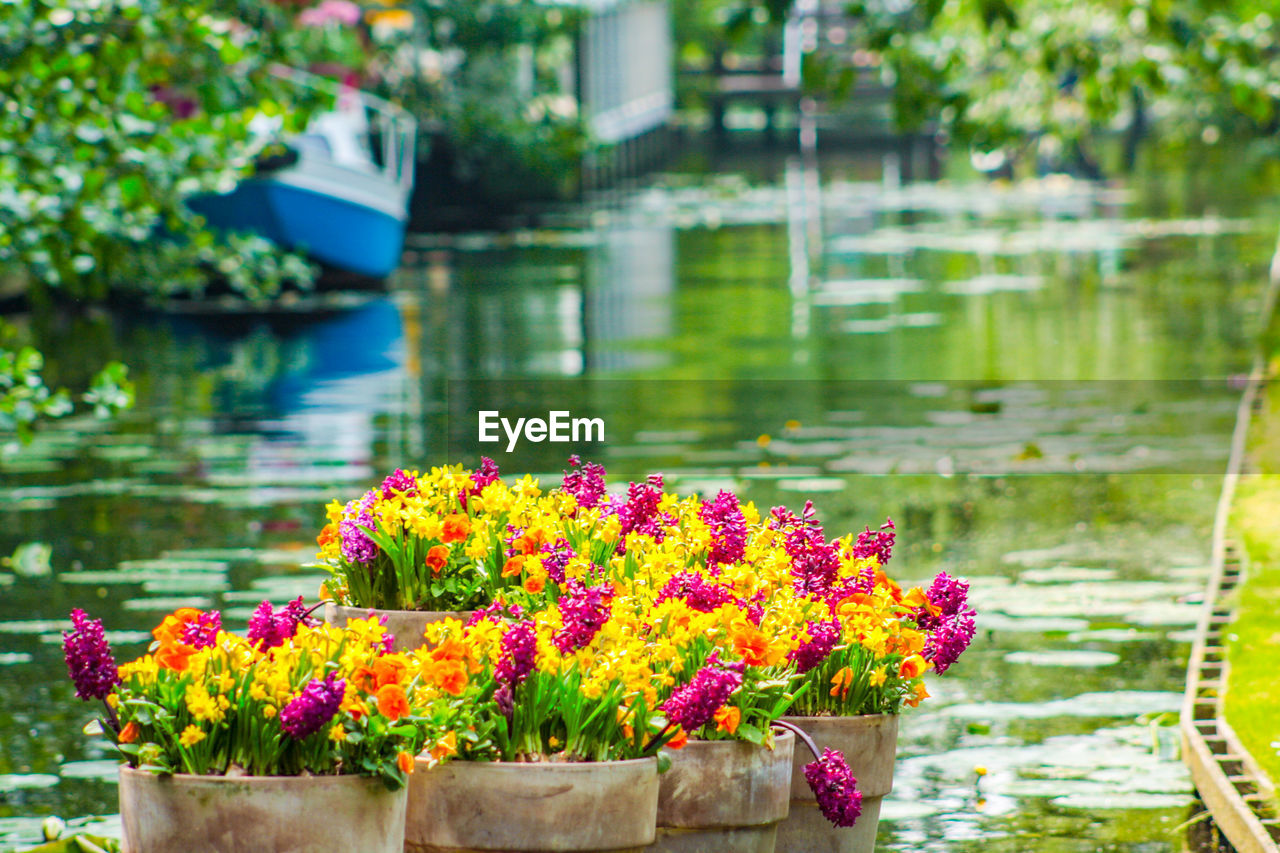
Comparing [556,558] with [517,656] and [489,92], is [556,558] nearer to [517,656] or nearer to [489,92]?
[517,656]

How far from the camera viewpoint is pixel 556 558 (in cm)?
443

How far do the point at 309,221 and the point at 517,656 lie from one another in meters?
18.5

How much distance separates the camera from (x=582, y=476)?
204 inches

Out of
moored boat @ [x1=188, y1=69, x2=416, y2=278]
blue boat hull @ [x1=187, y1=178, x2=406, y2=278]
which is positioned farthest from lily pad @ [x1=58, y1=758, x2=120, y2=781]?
blue boat hull @ [x1=187, y1=178, x2=406, y2=278]

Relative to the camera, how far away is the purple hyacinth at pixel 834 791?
3.86m

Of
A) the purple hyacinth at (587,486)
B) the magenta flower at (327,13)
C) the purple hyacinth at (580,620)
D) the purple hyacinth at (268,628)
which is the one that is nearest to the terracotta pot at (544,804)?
the purple hyacinth at (580,620)

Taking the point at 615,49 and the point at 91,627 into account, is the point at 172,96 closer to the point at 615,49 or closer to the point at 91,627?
the point at 91,627

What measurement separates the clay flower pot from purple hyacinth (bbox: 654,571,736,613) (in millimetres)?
376

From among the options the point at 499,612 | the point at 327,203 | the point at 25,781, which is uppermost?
the point at 327,203

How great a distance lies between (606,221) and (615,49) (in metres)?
12.3

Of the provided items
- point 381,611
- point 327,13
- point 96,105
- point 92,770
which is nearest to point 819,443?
point 96,105

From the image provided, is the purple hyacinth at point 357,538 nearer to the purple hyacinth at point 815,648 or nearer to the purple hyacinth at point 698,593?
the purple hyacinth at point 698,593

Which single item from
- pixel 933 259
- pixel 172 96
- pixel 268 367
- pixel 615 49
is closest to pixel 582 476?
pixel 268 367

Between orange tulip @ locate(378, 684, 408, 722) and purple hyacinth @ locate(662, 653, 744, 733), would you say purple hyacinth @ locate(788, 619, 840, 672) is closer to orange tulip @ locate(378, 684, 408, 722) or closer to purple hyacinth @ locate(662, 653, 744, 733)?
purple hyacinth @ locate(662, 653, 744, 733)
